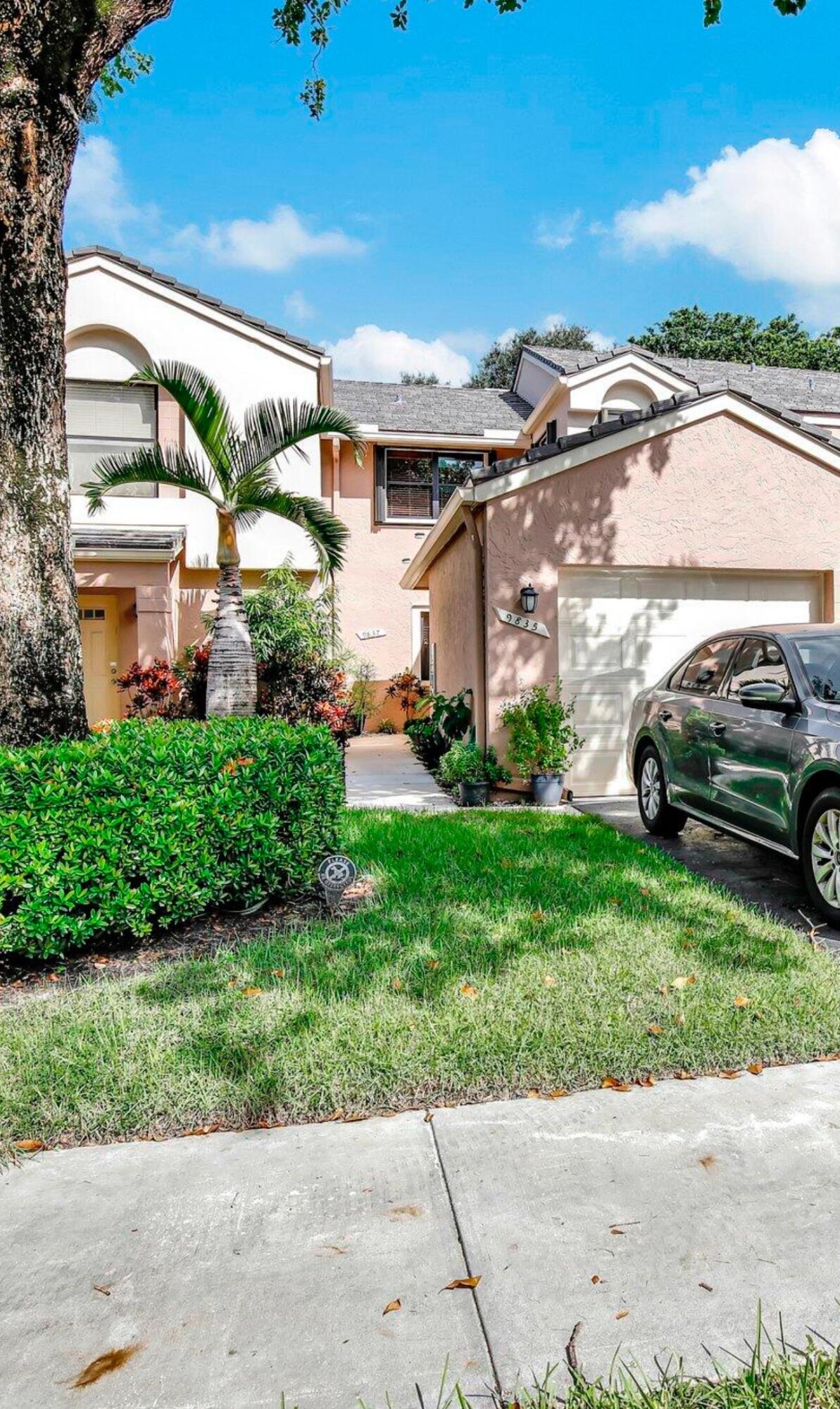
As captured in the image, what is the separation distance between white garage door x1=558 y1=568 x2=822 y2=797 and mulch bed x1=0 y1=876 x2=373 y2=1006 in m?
4.64

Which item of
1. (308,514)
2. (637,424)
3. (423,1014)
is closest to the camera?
(423,1014)

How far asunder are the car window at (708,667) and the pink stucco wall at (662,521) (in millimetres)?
2364

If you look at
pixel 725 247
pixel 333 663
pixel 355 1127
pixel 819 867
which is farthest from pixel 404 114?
pixel 725 247

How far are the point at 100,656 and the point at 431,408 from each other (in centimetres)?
960

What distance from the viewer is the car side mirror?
5055mm

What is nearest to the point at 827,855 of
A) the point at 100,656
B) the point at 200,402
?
the point at 200,402

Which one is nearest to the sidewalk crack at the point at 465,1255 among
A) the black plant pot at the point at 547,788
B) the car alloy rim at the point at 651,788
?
the car alloy rim at the point at 651,788

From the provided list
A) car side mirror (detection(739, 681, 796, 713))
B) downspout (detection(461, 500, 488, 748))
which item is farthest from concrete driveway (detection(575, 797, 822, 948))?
downspout (detection(461, 500, 488, 748))

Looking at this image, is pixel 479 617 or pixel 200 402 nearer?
pixel 200 402

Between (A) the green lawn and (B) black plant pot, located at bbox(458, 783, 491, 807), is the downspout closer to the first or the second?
(B) black plant pot, located at bbox(458, 783, 491, 807)

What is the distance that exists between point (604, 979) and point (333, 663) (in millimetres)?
8726

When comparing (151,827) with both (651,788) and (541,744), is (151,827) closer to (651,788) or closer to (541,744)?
(651,788)

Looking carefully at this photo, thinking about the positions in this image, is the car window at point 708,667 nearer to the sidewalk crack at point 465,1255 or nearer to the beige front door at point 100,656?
the sidewalk crack at point 465,1255

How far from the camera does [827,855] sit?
469 centimetres
